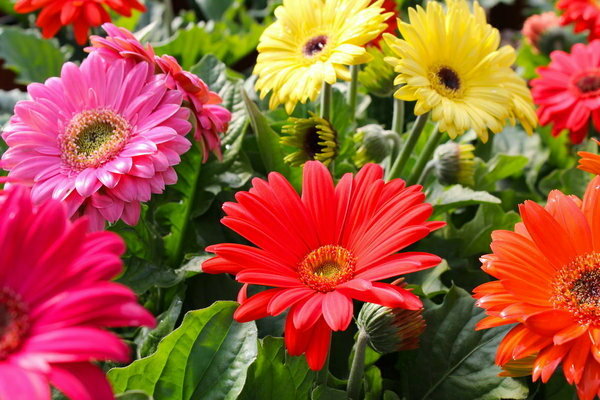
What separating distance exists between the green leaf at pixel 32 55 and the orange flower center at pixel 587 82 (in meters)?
0.90

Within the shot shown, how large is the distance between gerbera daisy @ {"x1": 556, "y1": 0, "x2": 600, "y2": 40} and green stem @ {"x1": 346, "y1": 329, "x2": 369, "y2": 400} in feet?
2.63

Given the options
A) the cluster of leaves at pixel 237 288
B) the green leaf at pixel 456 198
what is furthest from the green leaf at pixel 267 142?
the green leaf at pixel 456 198

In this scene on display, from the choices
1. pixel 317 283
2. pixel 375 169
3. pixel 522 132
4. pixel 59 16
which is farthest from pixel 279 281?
pixel 522 132

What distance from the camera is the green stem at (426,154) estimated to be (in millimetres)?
861

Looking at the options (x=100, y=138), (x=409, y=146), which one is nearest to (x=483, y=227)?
(x=409, y=146)

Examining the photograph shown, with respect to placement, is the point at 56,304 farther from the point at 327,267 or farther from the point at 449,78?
the point at 449,78

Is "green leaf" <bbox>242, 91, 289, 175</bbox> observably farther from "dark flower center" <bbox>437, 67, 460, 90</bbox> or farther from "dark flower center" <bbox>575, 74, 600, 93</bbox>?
"dark flower center" <bbox>575, 74, 600, 93</bbox>

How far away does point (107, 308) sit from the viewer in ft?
1.38

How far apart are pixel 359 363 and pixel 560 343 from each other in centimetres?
22

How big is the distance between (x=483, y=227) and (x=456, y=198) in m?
0.10

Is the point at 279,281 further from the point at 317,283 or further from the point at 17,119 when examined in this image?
the point at 17,119

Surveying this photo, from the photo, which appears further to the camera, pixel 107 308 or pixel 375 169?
pixel 375 169

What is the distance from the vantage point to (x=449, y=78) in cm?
81

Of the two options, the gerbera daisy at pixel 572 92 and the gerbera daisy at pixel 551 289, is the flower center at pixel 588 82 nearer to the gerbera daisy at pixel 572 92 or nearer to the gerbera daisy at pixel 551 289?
the gerbera daisy at pixel 572 92
